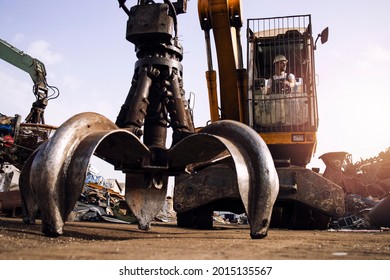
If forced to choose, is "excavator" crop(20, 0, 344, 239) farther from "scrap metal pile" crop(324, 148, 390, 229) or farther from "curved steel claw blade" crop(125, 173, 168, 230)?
"scrap metal pile" crop(324, 148, 390, 229)

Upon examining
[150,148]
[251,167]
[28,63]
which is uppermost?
[28,63]

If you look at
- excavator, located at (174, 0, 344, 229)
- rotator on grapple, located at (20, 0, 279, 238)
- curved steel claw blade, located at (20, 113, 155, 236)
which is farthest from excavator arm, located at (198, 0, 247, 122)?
curved steel claw blade, located at (20, 113, 155, 236)

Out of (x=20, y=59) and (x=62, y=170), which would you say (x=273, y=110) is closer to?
(x=62, y=170)

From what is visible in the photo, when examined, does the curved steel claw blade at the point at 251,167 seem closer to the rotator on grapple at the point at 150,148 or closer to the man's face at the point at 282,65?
the rotator on grapple at the point at 150,148

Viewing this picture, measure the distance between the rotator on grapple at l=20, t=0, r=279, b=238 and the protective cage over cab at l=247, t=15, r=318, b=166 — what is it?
248 centimetres

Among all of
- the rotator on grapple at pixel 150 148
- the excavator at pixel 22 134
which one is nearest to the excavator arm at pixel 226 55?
the rotator on grapple at pixel 150 148

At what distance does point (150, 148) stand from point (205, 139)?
1.92 feet

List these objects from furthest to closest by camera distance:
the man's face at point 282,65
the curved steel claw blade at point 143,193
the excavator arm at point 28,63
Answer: the excavator arm at point 28,63
the man's face at point 282,65
the curved steel claw blade at point 143,193

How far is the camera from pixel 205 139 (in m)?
2.82

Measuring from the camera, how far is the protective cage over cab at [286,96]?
5.74m

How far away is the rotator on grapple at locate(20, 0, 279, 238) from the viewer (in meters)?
2.39

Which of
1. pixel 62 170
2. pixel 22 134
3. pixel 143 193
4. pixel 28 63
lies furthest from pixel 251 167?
pixel 28 63

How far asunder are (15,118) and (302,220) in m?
8.76

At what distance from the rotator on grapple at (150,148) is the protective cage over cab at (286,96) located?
2482mm
